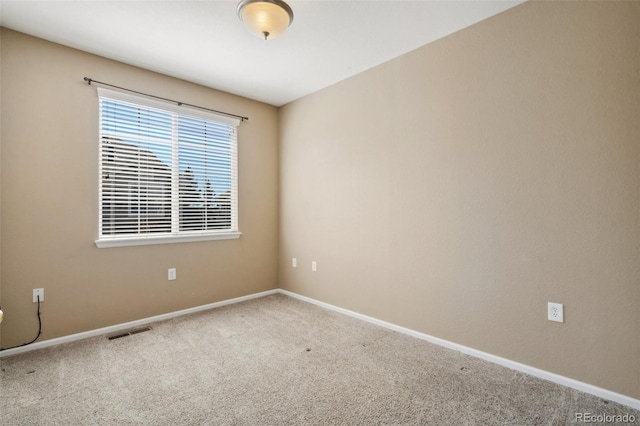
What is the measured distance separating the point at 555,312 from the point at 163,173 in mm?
3570

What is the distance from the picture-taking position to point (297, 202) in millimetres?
4074

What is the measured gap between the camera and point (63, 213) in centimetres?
273

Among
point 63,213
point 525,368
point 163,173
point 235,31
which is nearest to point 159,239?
point 163,173

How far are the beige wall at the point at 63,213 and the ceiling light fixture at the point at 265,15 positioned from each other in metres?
1.65

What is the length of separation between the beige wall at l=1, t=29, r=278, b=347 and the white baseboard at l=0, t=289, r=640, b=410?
2.3 inches

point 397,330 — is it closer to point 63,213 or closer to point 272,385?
point 272,385

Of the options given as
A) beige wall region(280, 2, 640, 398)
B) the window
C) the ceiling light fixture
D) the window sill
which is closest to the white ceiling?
the ceiling light fixture

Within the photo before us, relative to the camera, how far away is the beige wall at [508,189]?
1866 millimetres

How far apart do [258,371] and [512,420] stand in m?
1.56

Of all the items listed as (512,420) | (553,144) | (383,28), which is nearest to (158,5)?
(383,28)

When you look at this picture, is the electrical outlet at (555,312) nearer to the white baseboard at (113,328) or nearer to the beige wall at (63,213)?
the white baseboard at (113,328)

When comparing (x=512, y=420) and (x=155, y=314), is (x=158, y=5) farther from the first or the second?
(x=512, y=420)

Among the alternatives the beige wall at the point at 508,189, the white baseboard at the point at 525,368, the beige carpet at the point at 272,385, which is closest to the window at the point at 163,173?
the beige carpet at the point at 272,385

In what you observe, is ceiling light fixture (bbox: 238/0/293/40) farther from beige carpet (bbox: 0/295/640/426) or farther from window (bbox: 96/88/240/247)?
beige carpet (bbox: 0/295/640/426)
